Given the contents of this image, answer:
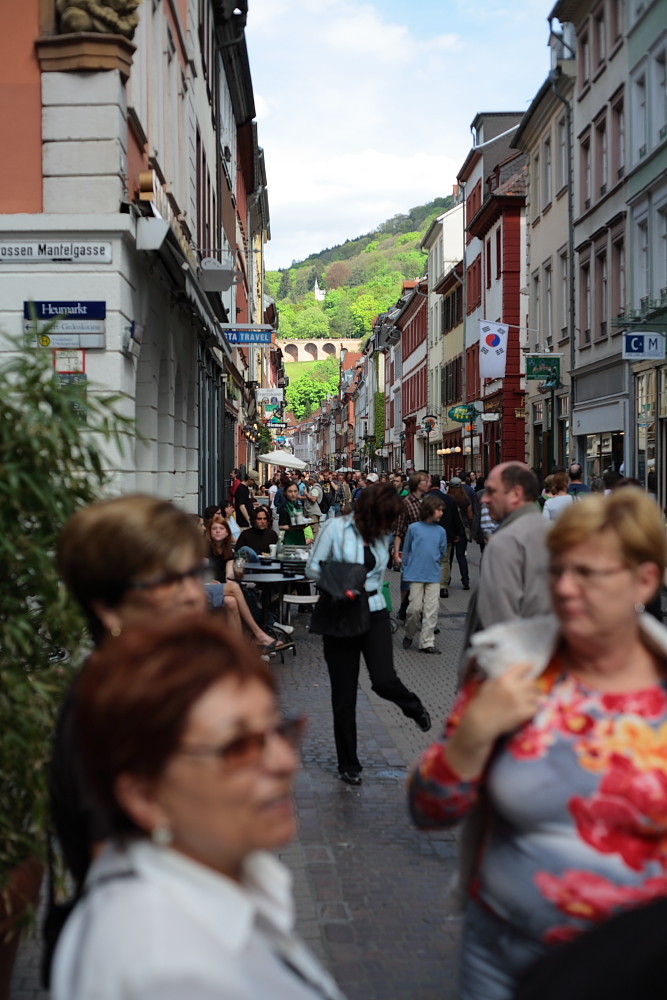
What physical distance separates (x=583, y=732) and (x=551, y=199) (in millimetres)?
34381

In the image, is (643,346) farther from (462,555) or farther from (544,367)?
(544,367)

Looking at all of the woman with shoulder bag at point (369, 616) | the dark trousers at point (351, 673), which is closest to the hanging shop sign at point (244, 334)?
the woman with shoulder bag at point (369, 616)

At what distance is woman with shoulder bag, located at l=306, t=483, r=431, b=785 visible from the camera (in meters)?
7.55

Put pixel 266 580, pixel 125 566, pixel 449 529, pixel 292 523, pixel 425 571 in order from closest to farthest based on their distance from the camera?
pixel 125 566
pixel 266 580
pixel 425 571
pixel 292 523
pixel 449 529

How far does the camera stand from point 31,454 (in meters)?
3.47

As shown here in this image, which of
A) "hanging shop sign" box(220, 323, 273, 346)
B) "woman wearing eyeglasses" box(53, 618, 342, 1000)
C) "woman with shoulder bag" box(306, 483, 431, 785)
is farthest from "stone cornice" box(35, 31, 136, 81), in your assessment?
"hanging shop sign" box(220, 323, 273, 346)

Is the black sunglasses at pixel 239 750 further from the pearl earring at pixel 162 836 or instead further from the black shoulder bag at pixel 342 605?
the black shoulder bag at pixel 342 605

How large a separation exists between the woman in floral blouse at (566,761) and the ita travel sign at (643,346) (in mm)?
19201

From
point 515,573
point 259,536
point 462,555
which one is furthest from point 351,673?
point 462,555

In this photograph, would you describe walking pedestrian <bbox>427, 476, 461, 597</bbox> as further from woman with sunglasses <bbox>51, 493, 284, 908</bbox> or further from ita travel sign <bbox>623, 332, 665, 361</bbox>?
woman with sunglasses <bbox>51, 493, 284, 908</bbox>

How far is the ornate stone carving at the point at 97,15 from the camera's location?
11633mm

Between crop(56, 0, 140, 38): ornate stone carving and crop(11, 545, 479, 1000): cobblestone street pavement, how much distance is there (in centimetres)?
680

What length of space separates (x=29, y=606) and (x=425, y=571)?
995 cm

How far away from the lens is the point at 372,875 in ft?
19.3
